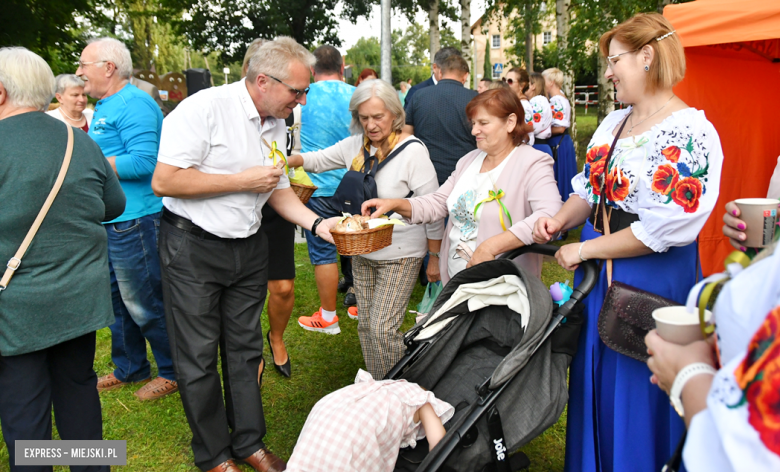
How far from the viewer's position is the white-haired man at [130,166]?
3.65m

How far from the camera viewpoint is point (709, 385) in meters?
1.20

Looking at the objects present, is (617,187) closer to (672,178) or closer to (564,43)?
(672,178)

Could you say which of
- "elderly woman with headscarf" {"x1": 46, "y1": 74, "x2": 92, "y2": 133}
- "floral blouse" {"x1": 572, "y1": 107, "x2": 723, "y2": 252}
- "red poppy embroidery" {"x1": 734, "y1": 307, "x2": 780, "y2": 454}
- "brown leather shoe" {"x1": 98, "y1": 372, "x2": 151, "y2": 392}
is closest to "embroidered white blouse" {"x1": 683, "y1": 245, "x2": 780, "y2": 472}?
"red poppy embroidery" {"x1": 734, "y1": 307, "x2": 780, "y2": 454}

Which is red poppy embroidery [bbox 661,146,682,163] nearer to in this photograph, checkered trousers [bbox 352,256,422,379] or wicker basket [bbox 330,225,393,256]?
wicker basket [bbox 330,225,393,256]

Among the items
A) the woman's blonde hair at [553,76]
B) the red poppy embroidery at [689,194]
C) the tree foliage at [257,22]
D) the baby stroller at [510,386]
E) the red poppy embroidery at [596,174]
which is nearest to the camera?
the red poppy embroidery at [689,194]

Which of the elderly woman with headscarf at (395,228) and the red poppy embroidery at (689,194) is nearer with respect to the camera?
the red poppy embroidery at (689,194)

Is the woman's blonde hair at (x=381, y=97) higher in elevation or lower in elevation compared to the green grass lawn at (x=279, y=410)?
higher

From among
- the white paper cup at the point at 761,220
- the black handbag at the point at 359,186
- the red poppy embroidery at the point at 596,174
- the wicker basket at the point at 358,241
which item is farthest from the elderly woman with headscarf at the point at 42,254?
the white paper cup at the point at 761,220

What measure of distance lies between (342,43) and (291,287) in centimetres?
3007

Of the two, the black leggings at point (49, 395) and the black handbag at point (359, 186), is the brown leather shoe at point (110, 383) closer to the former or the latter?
the black leggings at point (49, 395)

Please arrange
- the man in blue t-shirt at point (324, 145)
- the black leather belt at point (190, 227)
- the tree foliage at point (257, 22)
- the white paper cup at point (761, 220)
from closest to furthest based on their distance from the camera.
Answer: the white paper cup at point (761, 220) < the black leather belt at point (190, 227) < the man in blue t-shirt at point (324, 145) < the tree foliage at point (257, 22)

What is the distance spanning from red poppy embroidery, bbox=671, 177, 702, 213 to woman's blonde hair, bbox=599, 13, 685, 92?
0.45 meters

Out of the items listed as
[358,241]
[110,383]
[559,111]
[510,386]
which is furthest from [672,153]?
[559,111]

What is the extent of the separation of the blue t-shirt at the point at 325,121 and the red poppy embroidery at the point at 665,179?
10.5 feet
